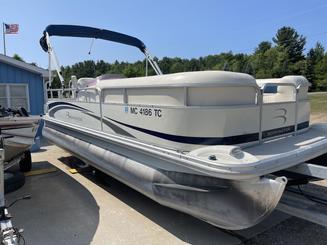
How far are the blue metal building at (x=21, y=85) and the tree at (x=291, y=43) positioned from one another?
4395 centimetres

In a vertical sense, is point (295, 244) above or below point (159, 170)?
below

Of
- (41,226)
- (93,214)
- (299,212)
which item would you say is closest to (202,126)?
(299,212)

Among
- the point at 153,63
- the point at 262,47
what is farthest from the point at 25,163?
the point at 262,47

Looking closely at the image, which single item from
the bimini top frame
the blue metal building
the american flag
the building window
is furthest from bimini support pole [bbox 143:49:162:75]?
the american flag

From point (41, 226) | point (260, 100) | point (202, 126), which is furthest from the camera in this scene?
point (41, 226)

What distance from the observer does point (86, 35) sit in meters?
6.17

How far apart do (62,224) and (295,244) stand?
7.69ft

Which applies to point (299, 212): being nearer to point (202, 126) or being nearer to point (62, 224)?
point (202, 126)

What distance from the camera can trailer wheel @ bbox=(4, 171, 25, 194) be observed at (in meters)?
4.54

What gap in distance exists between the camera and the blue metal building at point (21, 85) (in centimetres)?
831

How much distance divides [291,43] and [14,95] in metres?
49.3

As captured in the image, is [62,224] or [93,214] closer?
[62,224]

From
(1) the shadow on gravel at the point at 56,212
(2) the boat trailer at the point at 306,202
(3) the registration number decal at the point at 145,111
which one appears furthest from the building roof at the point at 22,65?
(2) the boat trailer at the point at 306,202

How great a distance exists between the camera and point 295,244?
2.96 meters
